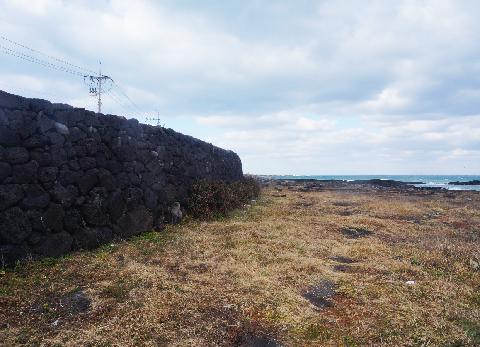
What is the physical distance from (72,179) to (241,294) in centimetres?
472

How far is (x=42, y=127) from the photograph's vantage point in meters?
7.46

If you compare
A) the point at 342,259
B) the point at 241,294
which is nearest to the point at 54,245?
the point at 241,294

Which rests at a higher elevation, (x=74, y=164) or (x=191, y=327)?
(x=74, y=164)

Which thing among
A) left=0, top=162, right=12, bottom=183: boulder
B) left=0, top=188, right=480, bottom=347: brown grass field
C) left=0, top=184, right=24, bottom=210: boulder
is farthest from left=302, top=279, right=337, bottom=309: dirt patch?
left=0, top=162, right=12, bottom=183: boulder

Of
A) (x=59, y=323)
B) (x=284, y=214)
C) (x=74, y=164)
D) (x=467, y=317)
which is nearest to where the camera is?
(x=59, y=323)

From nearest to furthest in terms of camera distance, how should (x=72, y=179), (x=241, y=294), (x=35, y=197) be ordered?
(x=241, y=294) → (x=35, y=197) → (x=72, y=179)

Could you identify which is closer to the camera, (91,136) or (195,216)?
(91,136)

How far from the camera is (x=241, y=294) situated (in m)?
5.93

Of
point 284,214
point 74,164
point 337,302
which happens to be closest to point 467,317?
point 337,302

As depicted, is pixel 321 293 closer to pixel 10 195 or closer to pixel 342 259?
pixel 342 259

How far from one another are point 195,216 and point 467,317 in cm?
898

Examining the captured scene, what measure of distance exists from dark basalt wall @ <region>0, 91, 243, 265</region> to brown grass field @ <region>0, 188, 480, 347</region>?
0.53 meters

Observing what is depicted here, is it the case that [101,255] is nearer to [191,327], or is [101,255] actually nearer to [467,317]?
[191,327]

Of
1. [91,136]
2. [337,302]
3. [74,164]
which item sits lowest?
[337,302]
